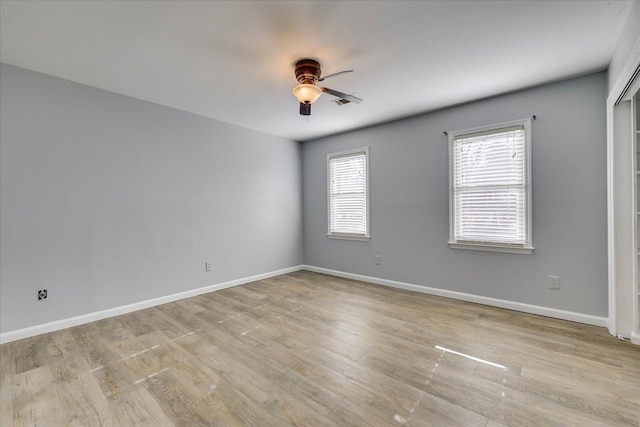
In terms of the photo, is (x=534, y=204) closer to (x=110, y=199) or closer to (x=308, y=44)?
(x=308, y=44)

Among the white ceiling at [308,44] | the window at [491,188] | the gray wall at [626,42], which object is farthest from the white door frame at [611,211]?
the window at [491,188]

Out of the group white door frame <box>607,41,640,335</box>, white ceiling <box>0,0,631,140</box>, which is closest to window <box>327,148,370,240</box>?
white ceiling <box>0,0,631,140</box>

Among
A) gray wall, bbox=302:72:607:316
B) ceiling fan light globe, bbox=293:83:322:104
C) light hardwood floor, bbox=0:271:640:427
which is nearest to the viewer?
light hardwood floor, bbox=0:271:640:427

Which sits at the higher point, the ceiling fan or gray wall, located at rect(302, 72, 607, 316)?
the ceiling fan

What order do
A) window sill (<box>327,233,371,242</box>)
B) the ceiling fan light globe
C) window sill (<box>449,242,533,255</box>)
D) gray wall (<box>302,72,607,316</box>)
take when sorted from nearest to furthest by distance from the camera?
the ceiling fan light globe < gray wall (<box>302,72,607,316</box>) < window sill (<box>449,242,533,255</box>) < window sill (<box>327,233,371,242</box>)

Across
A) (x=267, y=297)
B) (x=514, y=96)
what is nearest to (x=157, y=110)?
(x=267, y=297)

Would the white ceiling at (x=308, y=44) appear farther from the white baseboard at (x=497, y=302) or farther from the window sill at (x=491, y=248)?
the white baseboard at (x=497, y=302)

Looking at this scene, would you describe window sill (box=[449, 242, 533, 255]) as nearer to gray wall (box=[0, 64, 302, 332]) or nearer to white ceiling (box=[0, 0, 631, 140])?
white ceiling (box=[0, 0, 631, 140])

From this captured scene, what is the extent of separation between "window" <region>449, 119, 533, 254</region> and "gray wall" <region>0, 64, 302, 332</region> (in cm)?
312

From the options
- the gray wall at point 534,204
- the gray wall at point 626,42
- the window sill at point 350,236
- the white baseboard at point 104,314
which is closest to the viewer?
the gray wall at point 626,42

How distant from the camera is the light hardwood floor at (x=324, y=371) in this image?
5.44 ft

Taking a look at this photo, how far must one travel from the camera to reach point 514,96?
3.26 m

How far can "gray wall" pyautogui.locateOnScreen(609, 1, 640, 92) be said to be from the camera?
1.85 m

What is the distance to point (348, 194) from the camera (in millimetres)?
4934
